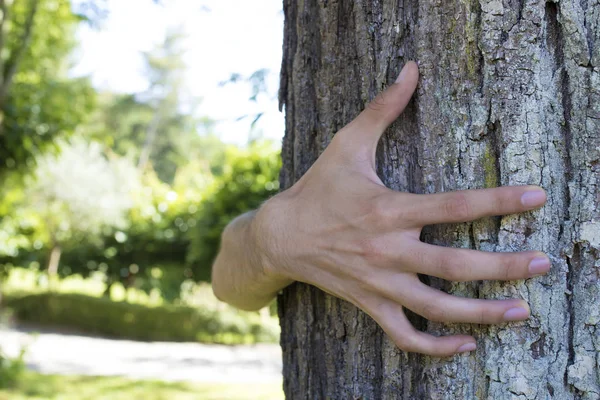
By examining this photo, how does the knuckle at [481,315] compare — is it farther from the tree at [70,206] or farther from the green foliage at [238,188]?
the tree at [70,206]

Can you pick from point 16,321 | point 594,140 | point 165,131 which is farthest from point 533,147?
point 165,131

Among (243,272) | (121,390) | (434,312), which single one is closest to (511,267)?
(434,312)

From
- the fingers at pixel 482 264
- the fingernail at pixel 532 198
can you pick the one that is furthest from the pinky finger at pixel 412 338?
the fingernail at pixel 532 198

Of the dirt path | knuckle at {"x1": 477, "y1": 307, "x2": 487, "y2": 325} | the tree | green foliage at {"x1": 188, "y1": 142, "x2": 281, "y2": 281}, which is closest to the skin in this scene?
knuckle at {"x1": 477, "y1": 307, "x2": 487, "y2": 325}

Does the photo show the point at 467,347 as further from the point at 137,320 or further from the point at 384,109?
the point at 137,320

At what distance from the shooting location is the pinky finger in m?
0.95

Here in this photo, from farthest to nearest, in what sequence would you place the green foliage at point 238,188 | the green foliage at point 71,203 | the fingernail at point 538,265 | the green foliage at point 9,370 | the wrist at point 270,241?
the green foliage at point 71,203
the green foliage at point 238,188
the green foliage at point 9,370
the wrist at point 270,241
the fingernail at point 538,265

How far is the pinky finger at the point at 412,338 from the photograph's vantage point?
952mm

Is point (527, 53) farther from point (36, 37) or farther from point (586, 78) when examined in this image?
point (36, 37)

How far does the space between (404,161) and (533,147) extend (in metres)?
0.23

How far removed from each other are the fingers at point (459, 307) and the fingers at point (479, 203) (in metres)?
0.12

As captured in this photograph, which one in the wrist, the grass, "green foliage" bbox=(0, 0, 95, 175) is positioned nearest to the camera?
the wrist

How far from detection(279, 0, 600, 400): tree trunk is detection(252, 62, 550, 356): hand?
5 centimetres

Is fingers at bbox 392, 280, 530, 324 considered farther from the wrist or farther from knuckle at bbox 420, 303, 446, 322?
the wrist
